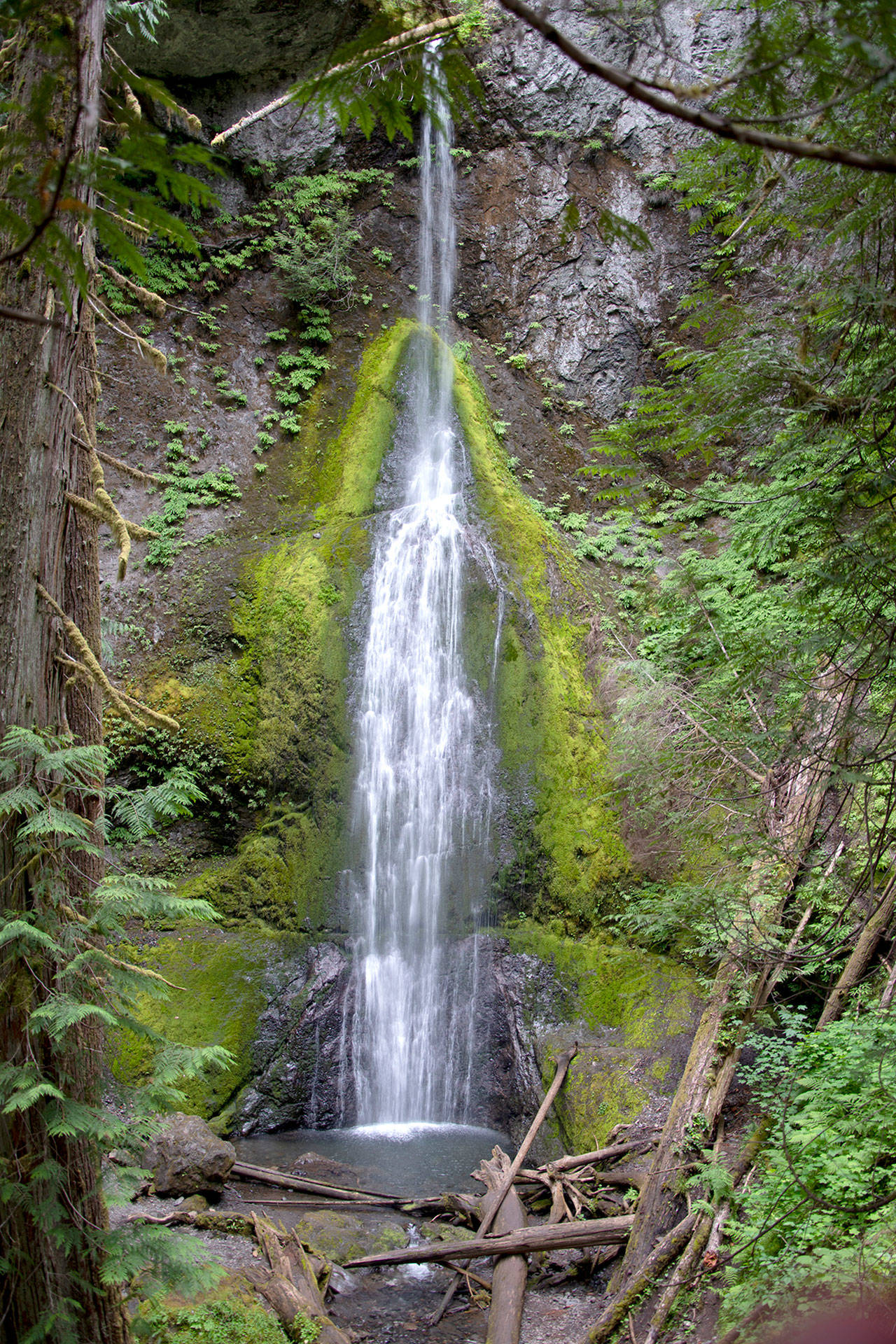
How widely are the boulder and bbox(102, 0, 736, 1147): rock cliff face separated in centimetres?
185

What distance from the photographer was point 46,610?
357 centimetres

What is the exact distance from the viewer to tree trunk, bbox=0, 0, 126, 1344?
3.21 meters

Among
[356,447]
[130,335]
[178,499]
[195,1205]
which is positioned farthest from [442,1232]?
[356,447]

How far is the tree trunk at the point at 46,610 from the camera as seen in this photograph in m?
3.21

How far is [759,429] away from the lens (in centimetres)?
361

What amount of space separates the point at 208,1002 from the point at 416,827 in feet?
9.89

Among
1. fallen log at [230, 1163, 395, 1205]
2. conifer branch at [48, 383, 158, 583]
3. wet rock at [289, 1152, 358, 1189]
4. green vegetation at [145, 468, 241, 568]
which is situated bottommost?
wet rock at [289, 1152, 358, 1189]

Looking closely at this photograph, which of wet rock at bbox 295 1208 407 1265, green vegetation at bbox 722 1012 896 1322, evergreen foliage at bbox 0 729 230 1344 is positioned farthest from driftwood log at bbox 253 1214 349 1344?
green vegetation at bbox 722 1012 896 1322

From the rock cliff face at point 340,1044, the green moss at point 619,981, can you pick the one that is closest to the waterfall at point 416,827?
the rock cliff face at point 340,1044

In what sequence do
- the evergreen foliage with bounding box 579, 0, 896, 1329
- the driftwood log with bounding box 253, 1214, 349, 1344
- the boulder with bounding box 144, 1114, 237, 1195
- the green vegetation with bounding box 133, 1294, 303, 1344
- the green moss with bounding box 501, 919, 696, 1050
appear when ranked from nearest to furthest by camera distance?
the evergreen foliage with bounding box 579, 0, 896, 1329, the green vegetation with bounding box 133, 1294, 303, 1344, the driftwood log with bounding box 253, 1214, 349, 1344, the boulder with bounding box 144, 1114, 237, 1195, the green moss with bounding box 501, 919, 696, 1050

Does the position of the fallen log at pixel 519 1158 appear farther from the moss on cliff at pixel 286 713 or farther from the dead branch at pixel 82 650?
the dead branch at pixel 82 650

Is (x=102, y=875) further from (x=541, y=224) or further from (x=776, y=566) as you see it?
(x=541, y=224)

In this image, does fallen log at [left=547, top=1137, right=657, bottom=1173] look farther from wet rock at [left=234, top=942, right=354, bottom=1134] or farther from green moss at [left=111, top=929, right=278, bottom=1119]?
green moss at [left=111, top=929, right=278, bottom=1119]

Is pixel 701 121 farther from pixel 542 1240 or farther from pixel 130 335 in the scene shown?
pixel 542 1240
